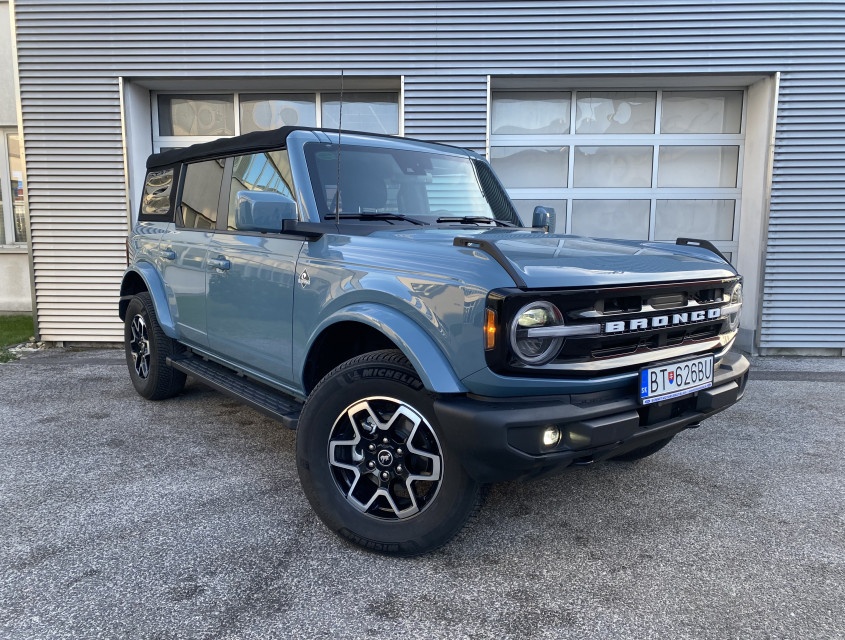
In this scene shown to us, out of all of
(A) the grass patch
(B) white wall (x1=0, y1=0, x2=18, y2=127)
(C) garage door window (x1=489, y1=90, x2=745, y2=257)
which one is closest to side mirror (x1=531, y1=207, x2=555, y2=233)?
(C) garage door window (x1=489, y1=90, x2=745, y2=257)

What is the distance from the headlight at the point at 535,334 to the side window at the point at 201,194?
249cm

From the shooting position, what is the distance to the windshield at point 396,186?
3170 mm

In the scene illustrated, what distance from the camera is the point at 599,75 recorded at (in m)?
6.74

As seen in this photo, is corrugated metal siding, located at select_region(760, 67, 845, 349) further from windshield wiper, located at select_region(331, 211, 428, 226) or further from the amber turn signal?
the amber turn signal

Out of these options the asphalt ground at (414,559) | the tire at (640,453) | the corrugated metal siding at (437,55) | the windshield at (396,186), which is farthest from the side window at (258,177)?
the corrugated metal siding at (437,55)

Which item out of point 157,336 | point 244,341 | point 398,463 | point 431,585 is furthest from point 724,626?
point 157,336

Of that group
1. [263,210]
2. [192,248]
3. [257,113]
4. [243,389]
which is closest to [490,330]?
[263,210]

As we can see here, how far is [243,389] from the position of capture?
353cm

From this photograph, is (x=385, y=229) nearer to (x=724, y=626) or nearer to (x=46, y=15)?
(x=724, y=626)

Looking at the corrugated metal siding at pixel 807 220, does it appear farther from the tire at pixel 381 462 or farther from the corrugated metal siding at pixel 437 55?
the tire at pixel 381 462

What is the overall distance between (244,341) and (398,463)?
1.44 meters

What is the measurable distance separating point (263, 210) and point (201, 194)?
1.47 m

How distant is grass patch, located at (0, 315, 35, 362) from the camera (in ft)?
22.1

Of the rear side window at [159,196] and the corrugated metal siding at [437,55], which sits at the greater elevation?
the corrugated metal siding at [437,55]
